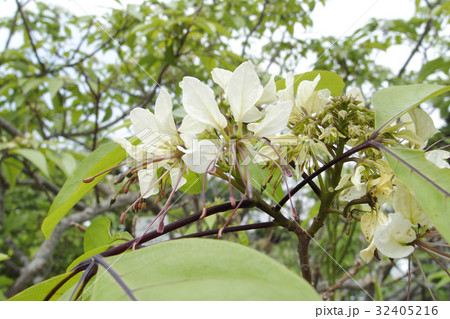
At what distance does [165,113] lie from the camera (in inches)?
21.0

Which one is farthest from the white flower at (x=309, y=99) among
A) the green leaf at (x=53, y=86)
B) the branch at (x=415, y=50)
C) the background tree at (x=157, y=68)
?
the branch at (x=415, y=50)

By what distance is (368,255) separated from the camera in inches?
20.0

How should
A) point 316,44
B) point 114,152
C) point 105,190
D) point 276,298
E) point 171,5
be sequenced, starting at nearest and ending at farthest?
point 276,298
point 114,152
point 171,5
point 105,190
point 316,44

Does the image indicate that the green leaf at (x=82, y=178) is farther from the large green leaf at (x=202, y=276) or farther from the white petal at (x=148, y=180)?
the large green leaf at (x=202, y=276)

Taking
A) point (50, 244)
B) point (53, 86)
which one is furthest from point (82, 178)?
point (53, 86)

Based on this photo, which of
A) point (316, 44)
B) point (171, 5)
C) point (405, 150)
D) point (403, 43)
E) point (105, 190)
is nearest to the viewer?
point (405, 150)

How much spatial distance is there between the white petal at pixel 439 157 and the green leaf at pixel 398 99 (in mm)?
67

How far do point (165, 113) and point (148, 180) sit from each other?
0.34ft

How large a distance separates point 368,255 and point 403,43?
93.5 inches

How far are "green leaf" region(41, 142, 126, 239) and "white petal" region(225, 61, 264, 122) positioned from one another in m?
0.19

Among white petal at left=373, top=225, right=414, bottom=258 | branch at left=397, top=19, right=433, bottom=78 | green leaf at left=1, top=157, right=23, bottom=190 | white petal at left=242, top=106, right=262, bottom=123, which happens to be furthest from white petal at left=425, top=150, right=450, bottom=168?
green leaf at left=1, top=157, right=23, bottom=190

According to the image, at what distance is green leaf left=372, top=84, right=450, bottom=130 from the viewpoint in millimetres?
491

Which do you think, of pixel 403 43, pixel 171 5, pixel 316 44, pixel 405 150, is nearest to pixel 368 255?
pixel 405 150
